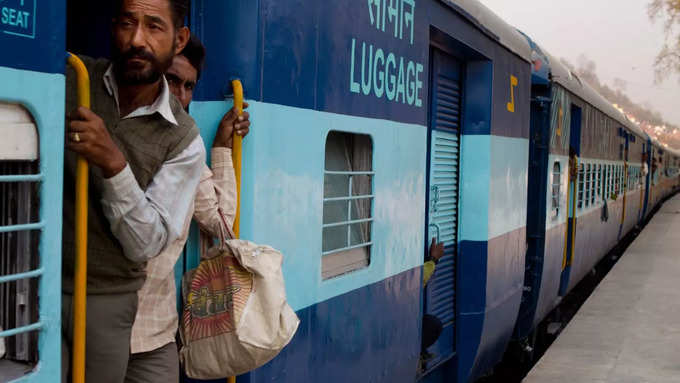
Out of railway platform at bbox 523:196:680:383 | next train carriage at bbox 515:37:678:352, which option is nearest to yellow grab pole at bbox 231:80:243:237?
railway platform at bbox 523:196:680:383

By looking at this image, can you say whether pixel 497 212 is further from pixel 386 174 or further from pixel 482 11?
pixel 386 174

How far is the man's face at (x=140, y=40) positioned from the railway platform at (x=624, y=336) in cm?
440

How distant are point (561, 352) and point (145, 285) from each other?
16.9 ft

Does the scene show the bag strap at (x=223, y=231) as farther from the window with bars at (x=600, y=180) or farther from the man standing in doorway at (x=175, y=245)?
the window with bars at (x=600, y=180)

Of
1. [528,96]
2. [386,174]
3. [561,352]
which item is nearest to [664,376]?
[561,352]

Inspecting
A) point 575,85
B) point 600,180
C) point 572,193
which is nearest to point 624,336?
point 572,193

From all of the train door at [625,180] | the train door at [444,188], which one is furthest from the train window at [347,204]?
the train door at [625,180]

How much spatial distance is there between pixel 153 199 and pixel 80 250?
0.80 ft

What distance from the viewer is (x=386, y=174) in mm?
3467

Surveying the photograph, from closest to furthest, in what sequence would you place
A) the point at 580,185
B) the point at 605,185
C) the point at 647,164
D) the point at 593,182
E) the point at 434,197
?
1. the point at 434,197
2. the point at 580,185
3. the point at 593,182
4. the point at 605,185
5. the point at 647,164

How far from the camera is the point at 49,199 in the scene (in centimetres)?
170

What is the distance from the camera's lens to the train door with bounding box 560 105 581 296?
8469 mm

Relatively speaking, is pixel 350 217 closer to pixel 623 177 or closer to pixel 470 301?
pixel 470 301

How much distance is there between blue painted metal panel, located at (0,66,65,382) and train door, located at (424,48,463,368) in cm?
300
